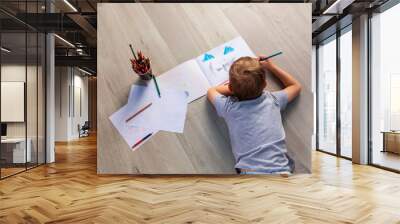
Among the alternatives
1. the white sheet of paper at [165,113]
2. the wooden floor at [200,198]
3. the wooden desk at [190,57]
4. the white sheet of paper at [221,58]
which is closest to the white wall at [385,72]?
the wooden floor at [200,198]

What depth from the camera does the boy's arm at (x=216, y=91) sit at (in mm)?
4672

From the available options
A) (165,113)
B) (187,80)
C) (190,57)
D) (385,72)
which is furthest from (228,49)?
(385,72)

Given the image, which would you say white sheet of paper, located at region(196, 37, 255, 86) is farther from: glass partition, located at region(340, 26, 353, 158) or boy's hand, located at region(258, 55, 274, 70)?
glass partition, located at region(340, 26, 353, 158)

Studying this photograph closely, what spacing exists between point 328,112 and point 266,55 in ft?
19.2

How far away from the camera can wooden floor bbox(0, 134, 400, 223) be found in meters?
3.67

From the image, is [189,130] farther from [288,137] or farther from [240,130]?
[288,137]

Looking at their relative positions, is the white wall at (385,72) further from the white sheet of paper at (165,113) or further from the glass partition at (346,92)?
the white sheet of paper at (165,113)

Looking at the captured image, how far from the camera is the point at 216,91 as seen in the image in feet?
15.7

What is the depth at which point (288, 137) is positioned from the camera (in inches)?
A: 194

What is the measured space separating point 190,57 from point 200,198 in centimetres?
175

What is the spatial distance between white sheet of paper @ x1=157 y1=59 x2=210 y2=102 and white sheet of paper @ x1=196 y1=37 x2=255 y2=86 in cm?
8

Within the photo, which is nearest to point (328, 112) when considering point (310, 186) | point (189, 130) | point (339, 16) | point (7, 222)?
point (339, 16)

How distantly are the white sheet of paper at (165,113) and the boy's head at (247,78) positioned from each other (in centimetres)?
→ 97

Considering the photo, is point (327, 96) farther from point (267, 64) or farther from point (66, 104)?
point (66, 104)
